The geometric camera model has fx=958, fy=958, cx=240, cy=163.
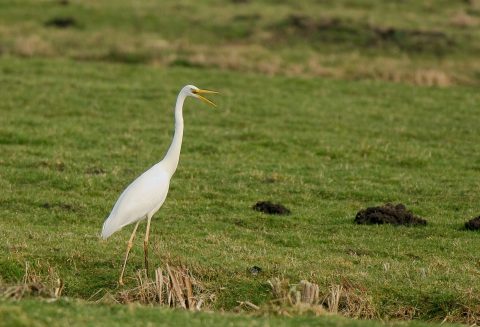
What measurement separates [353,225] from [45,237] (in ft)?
20.2

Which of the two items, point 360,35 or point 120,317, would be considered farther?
point 360,35

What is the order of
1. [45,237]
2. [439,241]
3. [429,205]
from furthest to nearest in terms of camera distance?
Result: [429,205]
[439,241]
[45,237]

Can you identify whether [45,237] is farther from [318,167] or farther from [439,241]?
[318,167]

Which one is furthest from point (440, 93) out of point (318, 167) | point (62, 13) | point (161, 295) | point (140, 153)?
point (161, 295)

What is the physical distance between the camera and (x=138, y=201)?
1496cm

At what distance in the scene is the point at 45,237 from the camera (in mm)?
16531

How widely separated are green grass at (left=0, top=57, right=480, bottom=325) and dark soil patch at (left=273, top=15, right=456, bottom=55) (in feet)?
20.1

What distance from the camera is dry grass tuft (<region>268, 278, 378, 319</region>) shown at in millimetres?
12086

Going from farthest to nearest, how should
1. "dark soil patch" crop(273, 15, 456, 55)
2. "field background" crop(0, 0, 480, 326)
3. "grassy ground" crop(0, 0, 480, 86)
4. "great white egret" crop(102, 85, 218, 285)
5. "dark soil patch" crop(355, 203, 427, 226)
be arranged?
"dark soil patch" crop(273, 15, 456, 55) → "grassy ground" crop(0, 0, 480, 86) → "dark soil patch" crop(355, 203, 427, 226) → "field background" crop(0, 0, 480, 326) → "great white egret" crop(102, 85, 218, 285)

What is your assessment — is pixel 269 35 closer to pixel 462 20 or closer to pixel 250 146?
pixel 462 20

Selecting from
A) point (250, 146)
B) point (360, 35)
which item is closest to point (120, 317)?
point (250, 146)

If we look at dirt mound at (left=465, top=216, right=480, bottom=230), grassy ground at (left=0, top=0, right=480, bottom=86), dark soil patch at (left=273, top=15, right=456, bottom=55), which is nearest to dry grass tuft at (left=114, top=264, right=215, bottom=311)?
dirt mound at (left=465, top=216, right=480, bottom=230)

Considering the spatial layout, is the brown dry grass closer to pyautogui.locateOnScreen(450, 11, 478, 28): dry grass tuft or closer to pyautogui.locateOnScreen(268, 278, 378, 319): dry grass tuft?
pyautogui.locateOnScreen(268, 278, 378, 319): dry grass tuft

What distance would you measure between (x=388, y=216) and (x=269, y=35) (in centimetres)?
2467
